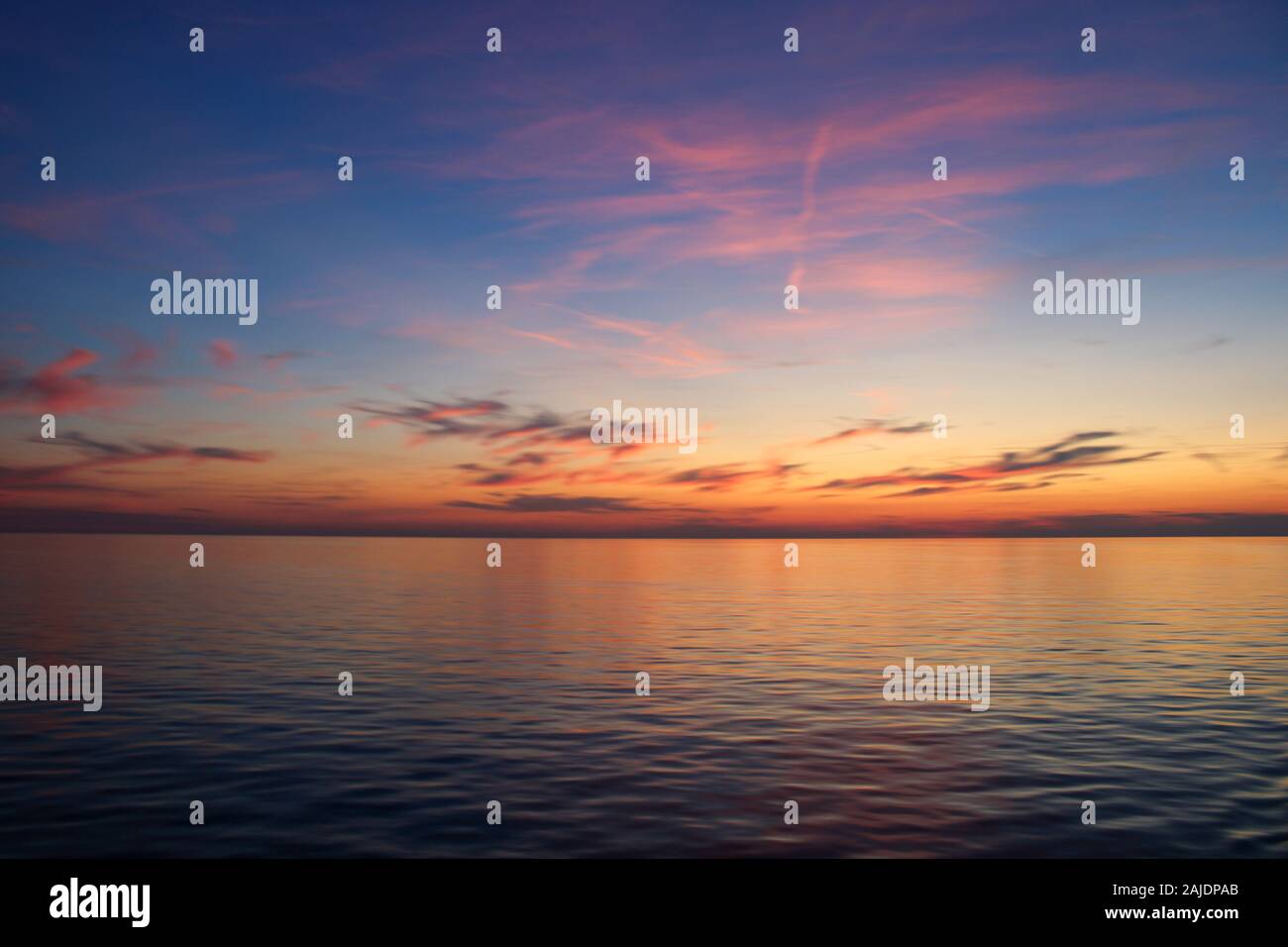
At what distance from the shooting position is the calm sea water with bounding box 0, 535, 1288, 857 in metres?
16.0

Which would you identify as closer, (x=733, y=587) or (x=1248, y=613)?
(x=1248, y=613)

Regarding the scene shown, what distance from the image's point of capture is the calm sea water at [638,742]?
1595 centimetres

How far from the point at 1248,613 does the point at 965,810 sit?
50.5 meters

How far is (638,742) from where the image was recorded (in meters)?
22.7

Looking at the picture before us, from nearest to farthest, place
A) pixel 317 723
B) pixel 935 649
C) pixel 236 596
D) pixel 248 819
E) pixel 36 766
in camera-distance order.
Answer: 1. pixel 248 819
2. pixel 36 766
3. pixel 317 723
4. pixel 935 649
5. pixel 236 596

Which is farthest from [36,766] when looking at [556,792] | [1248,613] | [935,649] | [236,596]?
[1248,613]

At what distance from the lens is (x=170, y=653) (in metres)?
37.1

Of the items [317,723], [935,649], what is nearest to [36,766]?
[317,723]

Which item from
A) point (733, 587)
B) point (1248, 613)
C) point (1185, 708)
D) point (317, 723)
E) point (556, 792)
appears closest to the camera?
point (556, 792)

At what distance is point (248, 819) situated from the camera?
54.2 ft

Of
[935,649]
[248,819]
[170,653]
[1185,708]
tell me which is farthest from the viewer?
[935,649]
